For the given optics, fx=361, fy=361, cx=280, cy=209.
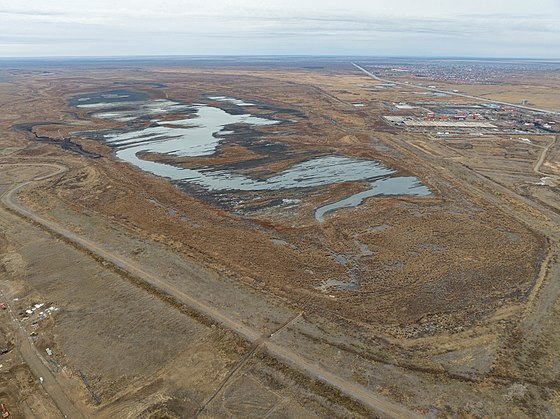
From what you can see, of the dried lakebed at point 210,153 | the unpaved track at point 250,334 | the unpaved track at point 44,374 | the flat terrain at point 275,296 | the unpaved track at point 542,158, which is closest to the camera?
the unpaved track at point 44,374

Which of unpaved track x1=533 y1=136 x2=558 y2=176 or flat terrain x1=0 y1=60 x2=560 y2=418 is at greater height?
unpaved track x1=533 y1=136 x2=558 y2=176

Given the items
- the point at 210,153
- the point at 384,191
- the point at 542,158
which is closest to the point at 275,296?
the point at 384,191

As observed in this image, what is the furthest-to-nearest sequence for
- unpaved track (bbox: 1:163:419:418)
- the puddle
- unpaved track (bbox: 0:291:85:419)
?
1. the puddle
2. unpaved track (bbox: 1:163:419:418)
3. unpaved track (bbox: 0:291:85:419)

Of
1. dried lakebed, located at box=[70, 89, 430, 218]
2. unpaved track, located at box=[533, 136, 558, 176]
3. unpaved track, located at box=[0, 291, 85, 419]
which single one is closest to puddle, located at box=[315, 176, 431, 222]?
dried lakebed, located at box=[70, 89, 430, 218]

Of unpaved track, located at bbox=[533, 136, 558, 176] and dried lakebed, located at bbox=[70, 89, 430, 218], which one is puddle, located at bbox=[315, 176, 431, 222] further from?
unpaved track, located at bbox=[533, 136, 558, 176]

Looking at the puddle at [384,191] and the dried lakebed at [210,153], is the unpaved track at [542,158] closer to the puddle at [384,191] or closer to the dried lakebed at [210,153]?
the puddle at [384,191]

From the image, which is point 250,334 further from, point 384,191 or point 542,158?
point 542,158

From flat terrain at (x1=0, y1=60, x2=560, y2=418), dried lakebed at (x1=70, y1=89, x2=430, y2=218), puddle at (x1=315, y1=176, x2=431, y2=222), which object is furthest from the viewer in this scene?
dried lakebed at (x1=70, y1=89, x2=430, y2=218)

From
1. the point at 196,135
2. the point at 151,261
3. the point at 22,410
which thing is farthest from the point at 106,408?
the point at 196,135

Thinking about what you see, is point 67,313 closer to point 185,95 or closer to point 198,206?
point 198,206

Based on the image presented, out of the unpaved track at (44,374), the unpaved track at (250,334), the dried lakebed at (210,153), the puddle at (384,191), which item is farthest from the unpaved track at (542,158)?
the unpaved track at (44,374)
